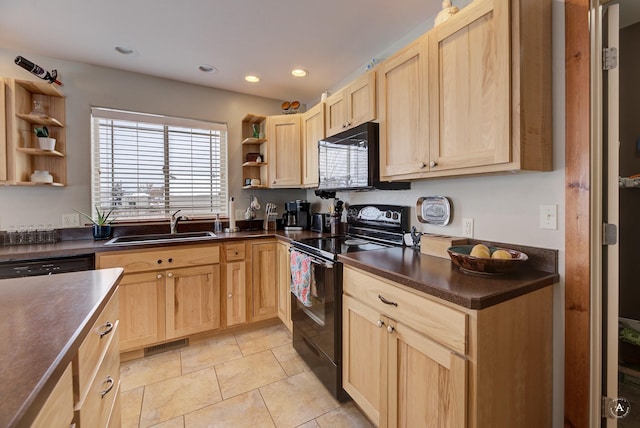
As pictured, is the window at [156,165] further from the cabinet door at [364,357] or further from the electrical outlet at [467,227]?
the electrical outlet at [467,227]

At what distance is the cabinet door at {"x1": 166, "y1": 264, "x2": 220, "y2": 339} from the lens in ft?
7.92

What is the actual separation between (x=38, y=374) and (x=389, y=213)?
2020mm

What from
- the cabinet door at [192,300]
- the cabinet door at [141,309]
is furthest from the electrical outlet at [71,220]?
the cabinet door at [192,300]

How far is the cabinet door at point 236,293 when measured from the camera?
8.68 ft

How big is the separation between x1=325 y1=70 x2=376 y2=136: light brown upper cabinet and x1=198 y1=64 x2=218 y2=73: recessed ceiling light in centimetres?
113

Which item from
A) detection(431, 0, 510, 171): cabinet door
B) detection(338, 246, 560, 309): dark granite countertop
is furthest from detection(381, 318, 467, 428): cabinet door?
detection(431, 0, 510, 171): cabinet door

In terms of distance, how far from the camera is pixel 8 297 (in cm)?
104

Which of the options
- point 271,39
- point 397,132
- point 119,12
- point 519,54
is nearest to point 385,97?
point 397,132

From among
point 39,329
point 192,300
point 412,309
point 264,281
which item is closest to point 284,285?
point 264,281

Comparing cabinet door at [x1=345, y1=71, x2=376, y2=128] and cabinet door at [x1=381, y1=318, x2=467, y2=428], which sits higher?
cabinet door at [x1=345, y1=71, x2=376, y2=128]

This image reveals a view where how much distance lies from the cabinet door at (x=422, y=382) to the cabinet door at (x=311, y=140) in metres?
1.73

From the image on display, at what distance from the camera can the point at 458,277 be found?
1.27 m

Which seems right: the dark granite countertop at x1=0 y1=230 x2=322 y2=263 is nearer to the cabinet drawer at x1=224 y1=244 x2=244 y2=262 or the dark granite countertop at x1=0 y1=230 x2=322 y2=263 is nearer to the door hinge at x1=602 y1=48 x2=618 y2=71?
the cabinet drawer at x1=224 y1=244 x2=244 y2=262

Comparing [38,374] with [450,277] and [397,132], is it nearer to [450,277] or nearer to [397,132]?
[450,277]
